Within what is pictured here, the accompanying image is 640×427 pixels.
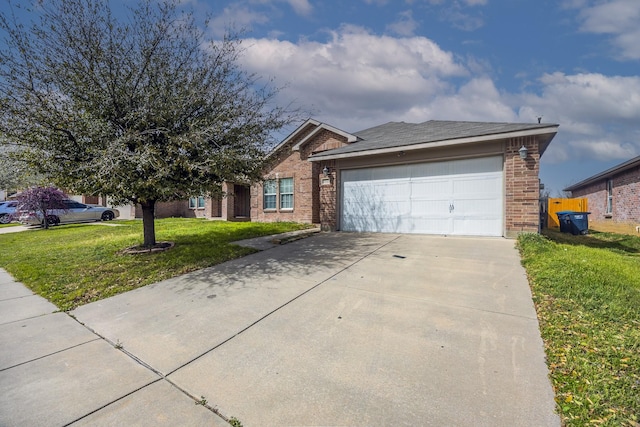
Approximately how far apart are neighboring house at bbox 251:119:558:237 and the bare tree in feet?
6.23

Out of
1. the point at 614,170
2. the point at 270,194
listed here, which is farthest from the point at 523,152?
the point at 614,170

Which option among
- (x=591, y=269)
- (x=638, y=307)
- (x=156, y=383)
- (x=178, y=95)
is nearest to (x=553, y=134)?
(x=591, y=269)

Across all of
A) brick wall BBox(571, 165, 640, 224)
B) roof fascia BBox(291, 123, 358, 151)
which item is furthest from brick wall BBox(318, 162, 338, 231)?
brick wall BBox(571, 165, 640, 224)

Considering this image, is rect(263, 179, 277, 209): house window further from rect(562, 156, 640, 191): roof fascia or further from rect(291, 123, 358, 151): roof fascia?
rect(562, 156, 640, 191): roof fascia

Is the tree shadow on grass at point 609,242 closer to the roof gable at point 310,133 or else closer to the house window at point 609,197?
the house window at point 609,197

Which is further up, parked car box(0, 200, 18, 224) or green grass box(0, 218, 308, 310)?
parked car box(0, 200, 18, 224)

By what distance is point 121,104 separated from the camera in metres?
5.74

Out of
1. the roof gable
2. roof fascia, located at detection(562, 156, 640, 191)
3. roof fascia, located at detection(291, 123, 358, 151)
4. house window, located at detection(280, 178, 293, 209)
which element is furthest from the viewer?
house window, located at detection(280, 178, 293, 209)

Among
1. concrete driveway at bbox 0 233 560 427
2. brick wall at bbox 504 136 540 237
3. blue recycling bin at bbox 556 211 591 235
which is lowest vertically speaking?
concrete driveway at bbox 0 233 560 427

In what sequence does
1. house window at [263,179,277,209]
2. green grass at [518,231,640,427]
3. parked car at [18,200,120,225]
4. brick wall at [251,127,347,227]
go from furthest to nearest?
house window at [263,179,277,209], parked car at [18,200,120,225], brick wall at [251,127,347,227], green grass at [518,231,640,427]

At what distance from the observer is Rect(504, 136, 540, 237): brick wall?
762cm

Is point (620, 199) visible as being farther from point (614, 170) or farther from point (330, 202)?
point (330, 202)

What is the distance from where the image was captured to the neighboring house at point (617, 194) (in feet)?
44.7

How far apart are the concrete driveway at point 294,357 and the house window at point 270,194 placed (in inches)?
424
